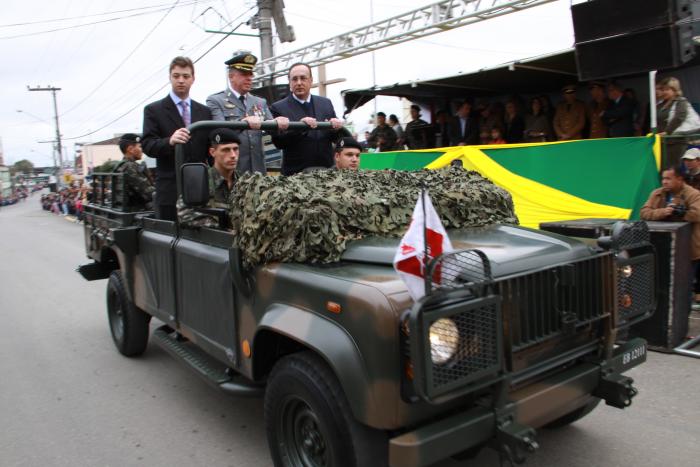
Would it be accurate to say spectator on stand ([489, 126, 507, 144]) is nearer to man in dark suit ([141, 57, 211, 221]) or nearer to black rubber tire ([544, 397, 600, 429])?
man in dark suit ([141, 57, 211, 221])

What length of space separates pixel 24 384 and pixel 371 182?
363 centimetres

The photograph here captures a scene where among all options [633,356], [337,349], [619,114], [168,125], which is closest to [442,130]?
[619,114]

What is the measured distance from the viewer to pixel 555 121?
9.37 m

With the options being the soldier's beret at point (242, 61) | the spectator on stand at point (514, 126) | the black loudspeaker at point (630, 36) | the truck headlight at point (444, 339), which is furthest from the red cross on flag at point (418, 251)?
the spectator on stand at point (514, 126)

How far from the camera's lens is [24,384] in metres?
4.86

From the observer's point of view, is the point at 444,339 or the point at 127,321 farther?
the point at 127,321

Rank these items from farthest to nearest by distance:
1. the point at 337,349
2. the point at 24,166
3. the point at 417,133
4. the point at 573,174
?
the point at 24,166 < the point at 417,133 < the point at 573,174 < the point at 337,349

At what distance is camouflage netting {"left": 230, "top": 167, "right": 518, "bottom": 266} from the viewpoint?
2746 mm

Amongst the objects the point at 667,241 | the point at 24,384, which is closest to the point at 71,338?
the point at 24,384

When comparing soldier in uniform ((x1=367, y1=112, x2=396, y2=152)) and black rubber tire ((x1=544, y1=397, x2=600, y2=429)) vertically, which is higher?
soldier in uniform ((x1=367, y1=112, x2=396, y2=152))

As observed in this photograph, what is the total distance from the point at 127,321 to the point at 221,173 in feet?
6.89

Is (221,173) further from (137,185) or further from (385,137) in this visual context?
(385,137)

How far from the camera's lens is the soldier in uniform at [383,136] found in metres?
12.9

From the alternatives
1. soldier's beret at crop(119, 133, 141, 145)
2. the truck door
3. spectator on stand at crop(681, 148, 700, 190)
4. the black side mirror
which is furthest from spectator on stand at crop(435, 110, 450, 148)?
the black side mirror
